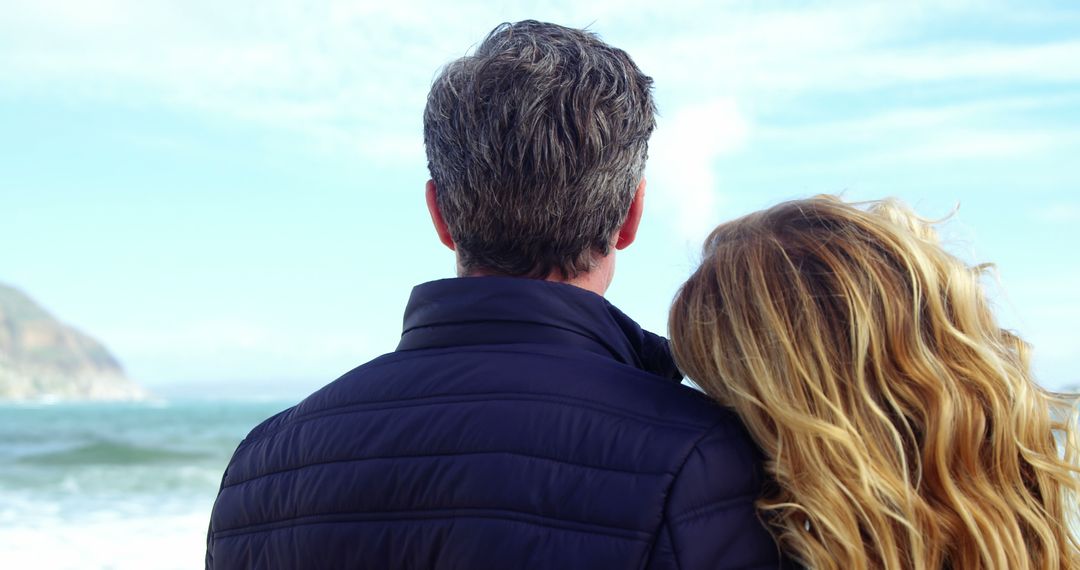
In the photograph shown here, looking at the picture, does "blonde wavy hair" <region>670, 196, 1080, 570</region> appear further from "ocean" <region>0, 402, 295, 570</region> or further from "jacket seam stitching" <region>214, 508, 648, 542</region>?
"ocean" <region>0, 402, 295, 570</region>

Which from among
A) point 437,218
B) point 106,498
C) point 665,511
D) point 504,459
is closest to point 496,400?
point 504,459

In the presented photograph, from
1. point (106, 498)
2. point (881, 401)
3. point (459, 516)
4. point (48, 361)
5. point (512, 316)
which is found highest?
point (48, 361)

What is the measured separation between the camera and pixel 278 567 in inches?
52.1

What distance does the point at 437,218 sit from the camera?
59.2 inches

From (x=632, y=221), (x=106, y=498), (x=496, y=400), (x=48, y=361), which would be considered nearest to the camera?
(x=496, y=400)

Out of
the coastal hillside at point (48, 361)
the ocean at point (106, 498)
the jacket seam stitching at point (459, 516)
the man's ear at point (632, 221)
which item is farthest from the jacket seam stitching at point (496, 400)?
the coastal hillside at point (48, 361)

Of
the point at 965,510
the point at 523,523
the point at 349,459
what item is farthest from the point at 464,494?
the point at 965,510

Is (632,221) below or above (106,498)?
above

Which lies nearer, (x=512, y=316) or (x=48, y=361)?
(x=512, y=316)

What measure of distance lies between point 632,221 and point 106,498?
12138 millimetres

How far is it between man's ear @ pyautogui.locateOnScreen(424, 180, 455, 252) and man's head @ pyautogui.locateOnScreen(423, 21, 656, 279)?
0.04 meters

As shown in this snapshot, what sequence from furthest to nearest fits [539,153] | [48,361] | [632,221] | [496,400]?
[48,361] → [632,221] → [539,153] → [496,400]

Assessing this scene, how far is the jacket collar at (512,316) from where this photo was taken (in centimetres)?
130

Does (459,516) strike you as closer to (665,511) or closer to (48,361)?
(665,511)
